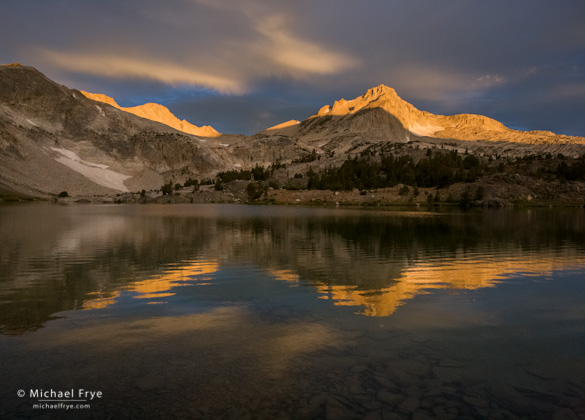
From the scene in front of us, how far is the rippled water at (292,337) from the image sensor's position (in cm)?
1045

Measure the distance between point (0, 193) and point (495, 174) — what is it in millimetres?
236933

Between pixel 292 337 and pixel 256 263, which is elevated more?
pixel 256 263

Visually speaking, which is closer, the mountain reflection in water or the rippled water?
the rippled water

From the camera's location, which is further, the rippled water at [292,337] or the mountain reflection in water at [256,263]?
the mountain reflection in water at [256,263]

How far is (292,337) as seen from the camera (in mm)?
14898

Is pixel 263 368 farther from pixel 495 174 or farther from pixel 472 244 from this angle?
pixel 495 174

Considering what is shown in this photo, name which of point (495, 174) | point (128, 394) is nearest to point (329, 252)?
point (128, 394)

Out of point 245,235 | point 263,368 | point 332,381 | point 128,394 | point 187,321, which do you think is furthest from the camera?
point 245,235

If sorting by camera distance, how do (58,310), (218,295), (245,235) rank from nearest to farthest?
(58,310)
(218,295)
(245,235)

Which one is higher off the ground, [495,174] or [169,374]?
[495,174]

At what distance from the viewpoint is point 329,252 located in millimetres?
36250

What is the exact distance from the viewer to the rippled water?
34.3 ft

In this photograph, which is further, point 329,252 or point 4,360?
point 329,252

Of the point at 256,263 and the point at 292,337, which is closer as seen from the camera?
the point at 292,337
